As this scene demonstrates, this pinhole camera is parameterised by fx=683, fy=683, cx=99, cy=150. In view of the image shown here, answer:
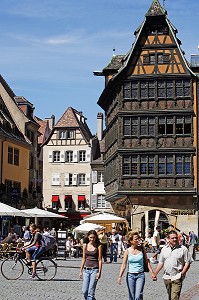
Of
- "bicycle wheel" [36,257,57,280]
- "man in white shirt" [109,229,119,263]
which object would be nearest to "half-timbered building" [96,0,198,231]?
"man in white shirt" [109,229,119,263]

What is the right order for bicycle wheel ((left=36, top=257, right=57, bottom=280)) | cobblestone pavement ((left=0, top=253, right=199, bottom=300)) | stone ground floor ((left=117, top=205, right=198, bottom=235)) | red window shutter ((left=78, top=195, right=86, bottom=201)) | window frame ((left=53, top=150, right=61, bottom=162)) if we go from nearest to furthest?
cobblestone pavement ((left=0, top=253, right=199, bottom=300)) < bicycle wheel ((left=36, top=257, right=57, bottom=280)) < stone ground floor ((left=117, top=205, right=198, bottom=235)) < red window shutter ((left=78, top=195, right=86, bottom=201)) < window frame ((left=53, top=150, right=61, bottom=162))

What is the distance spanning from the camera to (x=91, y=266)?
12.9 m

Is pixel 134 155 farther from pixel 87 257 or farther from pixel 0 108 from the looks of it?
pixel 87 257

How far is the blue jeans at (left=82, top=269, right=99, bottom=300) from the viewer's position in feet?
40.5

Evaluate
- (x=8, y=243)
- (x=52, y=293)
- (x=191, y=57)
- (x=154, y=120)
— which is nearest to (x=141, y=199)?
(x=154, y=120)

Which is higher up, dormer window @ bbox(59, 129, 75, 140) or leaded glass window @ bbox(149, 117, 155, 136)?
dormer window @ bbox(59, 129, 75, 140)

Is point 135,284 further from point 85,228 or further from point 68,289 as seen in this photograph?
point 85,228

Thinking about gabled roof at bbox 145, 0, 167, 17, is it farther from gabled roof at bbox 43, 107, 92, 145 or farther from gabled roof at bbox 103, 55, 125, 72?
gabled roof at bbox 43, 107, 92, 145

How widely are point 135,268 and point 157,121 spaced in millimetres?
37547

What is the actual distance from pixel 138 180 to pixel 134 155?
1821mm

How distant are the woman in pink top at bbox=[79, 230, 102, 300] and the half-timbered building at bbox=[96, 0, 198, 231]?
35.0 metres

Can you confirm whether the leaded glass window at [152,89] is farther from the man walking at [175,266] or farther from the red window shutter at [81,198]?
the man walking at [175,266]

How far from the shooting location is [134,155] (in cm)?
4906

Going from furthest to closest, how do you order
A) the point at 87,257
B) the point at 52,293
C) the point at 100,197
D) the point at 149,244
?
the point at 100,197 → the point at 149,244 → the point at 52,293 → the point at 87,257
